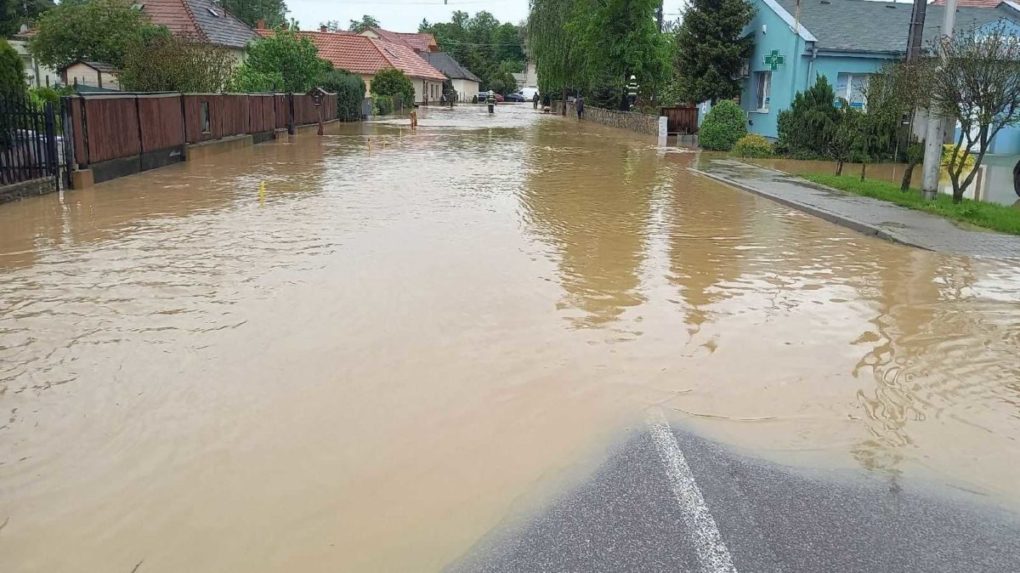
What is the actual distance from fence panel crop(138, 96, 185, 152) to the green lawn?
52.2 ft

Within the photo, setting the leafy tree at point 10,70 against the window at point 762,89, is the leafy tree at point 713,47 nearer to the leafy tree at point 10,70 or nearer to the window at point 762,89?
the window at point 762,89

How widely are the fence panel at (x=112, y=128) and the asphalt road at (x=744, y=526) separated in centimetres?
1578

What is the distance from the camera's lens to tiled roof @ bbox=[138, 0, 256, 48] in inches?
1724

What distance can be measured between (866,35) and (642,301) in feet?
85.0

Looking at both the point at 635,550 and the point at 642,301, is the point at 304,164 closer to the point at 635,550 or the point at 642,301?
the point at 642,301

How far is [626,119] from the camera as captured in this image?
44.6m

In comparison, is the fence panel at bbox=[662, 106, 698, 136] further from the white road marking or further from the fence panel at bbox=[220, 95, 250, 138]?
the white road marking

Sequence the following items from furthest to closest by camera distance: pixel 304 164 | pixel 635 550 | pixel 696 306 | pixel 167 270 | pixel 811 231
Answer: pixel 304 164 < pixel 811 231 < pixel 167 270 < pixel 696 306 < pixel 635 550

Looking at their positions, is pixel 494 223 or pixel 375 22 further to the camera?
pixel 375 22

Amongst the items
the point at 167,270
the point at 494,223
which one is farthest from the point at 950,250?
the point at 167,270

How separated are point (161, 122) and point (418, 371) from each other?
1729 centimetres

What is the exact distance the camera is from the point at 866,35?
1189 inches

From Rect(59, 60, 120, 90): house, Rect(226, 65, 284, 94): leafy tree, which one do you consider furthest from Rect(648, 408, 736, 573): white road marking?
Rect(59, 60, 120, 90): house

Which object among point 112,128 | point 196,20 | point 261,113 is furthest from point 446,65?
point 112,128
